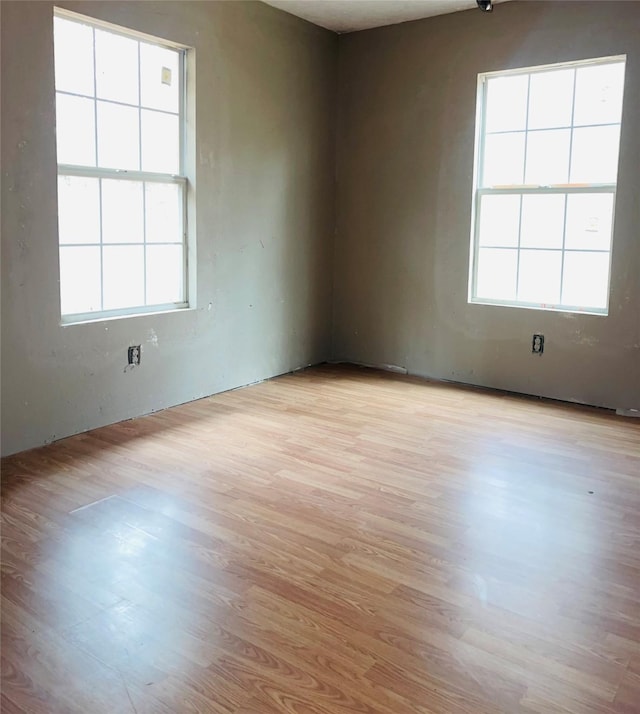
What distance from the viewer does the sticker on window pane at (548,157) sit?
15.6ft

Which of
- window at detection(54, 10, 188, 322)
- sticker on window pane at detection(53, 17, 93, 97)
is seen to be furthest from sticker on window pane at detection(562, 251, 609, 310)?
sticker on window pane at detection(53, 17, 93, 97)

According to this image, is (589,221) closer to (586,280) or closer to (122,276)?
(586,280)

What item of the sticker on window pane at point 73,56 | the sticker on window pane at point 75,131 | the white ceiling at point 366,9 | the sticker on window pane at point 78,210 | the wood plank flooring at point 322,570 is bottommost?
the wood plank flooring at point 322,570

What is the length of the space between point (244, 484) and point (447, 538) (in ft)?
3.38

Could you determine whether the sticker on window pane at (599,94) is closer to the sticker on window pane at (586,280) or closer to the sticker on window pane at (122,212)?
the sticker on window pane at (586,280)

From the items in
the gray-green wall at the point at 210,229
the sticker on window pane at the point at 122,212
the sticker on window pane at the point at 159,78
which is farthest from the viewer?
the sticker on window pane at the point at 159,78

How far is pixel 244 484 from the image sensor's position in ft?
10.7

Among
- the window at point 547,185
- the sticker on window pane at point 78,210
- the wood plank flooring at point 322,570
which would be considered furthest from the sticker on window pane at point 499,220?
the sticker on window pane at point 78,210

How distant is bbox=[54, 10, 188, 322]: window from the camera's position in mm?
3789

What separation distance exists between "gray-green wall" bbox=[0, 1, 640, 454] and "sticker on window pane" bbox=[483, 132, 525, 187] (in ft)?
0.49

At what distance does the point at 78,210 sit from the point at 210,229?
1016mm

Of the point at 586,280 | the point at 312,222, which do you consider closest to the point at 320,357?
the point at 312,222

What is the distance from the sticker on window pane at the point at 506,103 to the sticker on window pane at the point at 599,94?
39 centimetres

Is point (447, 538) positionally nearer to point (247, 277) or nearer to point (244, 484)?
point (244, 484)
